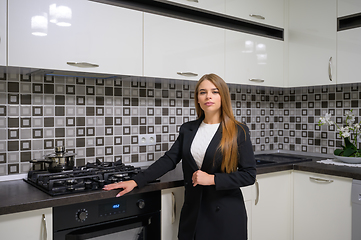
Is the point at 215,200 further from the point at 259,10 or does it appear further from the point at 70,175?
the point at 259,10

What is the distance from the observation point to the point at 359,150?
2426 millimetres

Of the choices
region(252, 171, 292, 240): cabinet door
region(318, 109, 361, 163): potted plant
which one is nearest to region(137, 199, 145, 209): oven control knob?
region(252, 171, 292, 240): cabinet door

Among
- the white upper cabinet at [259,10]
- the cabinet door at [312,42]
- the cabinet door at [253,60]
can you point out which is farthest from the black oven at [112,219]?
the cabinet door at [312,42]

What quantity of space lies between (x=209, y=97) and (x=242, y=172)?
1.40 ft

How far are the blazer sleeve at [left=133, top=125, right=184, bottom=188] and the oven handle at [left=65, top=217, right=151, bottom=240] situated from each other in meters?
0.22

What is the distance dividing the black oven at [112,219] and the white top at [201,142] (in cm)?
30

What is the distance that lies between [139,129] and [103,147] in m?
0.30

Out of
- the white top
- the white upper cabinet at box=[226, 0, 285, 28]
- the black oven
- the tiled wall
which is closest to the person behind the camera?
the black oven

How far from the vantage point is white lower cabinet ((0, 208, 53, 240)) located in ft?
4.44

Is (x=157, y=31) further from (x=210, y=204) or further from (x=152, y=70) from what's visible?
(x=210, y=204)

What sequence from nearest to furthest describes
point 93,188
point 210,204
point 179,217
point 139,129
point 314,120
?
point 93,188 → point 210,204 → point 179,217 → point 139,129 → point 314,120

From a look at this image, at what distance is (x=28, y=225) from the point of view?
1.40 meters

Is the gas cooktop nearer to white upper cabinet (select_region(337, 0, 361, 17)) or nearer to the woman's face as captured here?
the woman's face

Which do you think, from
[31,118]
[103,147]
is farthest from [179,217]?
[31,118]
